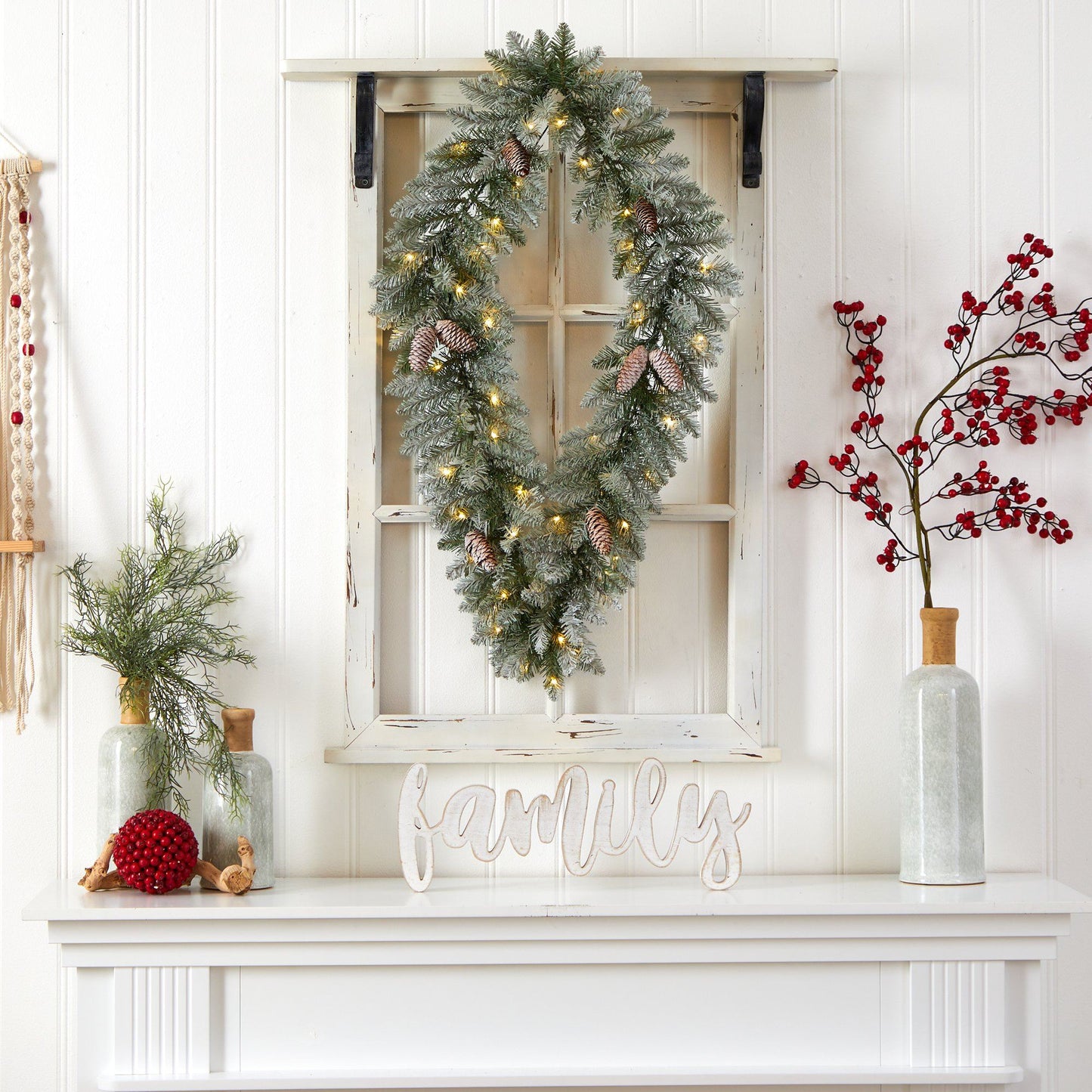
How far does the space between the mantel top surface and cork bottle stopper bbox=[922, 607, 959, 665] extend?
293mm

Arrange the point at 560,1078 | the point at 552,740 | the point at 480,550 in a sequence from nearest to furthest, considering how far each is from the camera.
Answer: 1. the point at 560,1078
2. the point at 480,550
3. the point at 552,740

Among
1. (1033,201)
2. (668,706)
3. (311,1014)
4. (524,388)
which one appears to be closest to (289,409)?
(524,388)

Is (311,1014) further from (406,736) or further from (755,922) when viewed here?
(755,922)

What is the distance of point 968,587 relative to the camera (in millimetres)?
1521

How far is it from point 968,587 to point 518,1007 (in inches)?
33.3

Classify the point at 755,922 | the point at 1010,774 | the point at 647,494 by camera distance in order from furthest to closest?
the point at 1010,774 < the point at 647,494 < the point at 755,922

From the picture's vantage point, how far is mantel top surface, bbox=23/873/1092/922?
125 cm

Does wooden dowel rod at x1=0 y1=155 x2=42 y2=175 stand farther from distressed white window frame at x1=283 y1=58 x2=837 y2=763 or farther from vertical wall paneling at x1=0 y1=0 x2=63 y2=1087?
distressed white window frame at x1=283 y1=58 x2=837 y2=763

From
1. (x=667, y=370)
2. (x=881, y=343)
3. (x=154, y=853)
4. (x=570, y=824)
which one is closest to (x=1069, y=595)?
(x=881, y=343)

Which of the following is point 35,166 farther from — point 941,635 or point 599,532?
point 941,635

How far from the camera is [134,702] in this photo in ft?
4.54

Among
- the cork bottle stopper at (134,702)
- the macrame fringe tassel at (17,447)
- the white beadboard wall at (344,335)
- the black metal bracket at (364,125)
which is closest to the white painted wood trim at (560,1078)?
the white beadboard wall at (344,335)

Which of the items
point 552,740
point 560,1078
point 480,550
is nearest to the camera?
point 560,1078

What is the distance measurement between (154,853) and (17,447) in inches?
24.6
